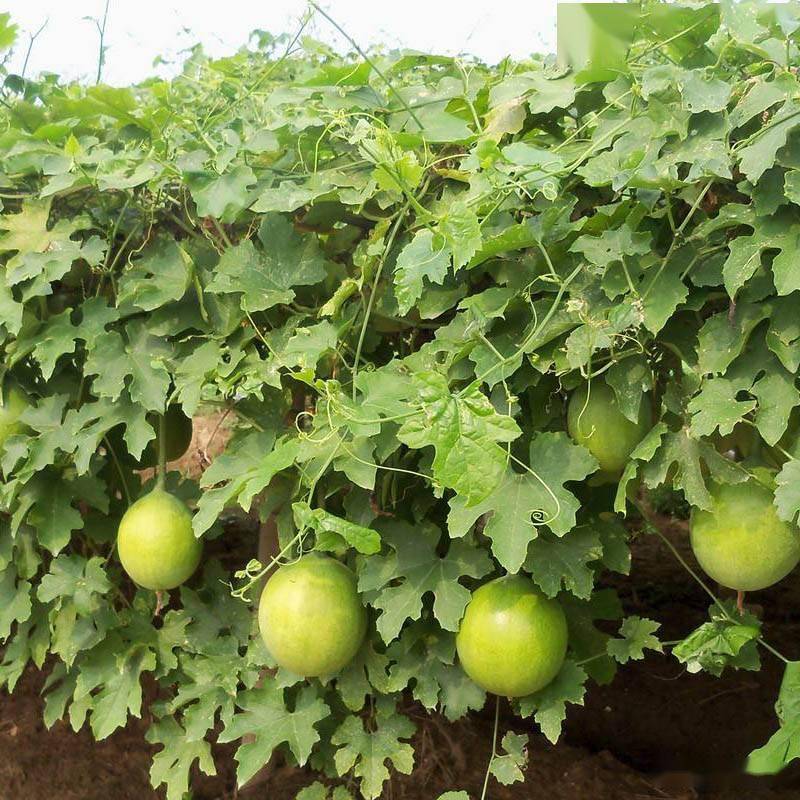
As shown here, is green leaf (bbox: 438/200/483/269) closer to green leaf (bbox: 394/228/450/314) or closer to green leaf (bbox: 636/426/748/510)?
green leaf (bbox: 394/228/450/314)

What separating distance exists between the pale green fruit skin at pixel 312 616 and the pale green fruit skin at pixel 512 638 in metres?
0.29

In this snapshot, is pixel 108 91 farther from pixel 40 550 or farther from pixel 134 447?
pixel 40 550

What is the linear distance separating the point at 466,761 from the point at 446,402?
7.54 feet

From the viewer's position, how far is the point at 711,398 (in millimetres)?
1756

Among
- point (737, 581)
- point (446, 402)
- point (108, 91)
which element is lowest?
point (737, 581)

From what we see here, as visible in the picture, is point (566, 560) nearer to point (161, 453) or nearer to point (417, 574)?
point (417, 574)

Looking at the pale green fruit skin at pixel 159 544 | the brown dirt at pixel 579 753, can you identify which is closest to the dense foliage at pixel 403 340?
the pale green fruit skin at pixel 159 544

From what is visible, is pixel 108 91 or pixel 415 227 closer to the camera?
pixel 415 227

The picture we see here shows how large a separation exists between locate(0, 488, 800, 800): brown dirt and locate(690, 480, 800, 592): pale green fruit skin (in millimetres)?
1731

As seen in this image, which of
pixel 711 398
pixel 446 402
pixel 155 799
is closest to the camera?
pixel 446 402

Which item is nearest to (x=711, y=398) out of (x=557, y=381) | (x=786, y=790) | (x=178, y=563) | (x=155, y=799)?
(x=557, y=381)

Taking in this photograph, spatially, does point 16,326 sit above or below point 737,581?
above

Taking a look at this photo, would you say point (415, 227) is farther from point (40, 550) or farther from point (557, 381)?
point (40, 550)

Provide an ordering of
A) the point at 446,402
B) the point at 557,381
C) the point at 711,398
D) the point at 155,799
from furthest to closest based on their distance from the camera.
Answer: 1. the point at 155,799
2. the point at 557,381
3. the point at 711,398
4. the point at 446,402
